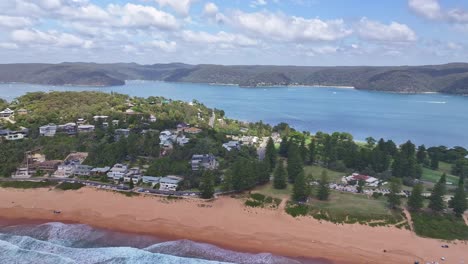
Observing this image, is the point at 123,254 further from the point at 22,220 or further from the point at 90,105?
the point at 90,105

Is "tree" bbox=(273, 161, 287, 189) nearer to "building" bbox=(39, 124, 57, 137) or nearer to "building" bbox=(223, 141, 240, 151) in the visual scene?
"building" bbox=(223, 141, 240, 151)

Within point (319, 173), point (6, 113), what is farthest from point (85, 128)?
point (319, 173)

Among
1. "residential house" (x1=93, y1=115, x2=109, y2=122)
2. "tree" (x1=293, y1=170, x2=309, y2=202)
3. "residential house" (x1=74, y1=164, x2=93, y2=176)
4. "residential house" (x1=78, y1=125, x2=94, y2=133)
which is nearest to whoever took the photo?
"tree" (x1=293, y1=170, x2=309, y2=202)

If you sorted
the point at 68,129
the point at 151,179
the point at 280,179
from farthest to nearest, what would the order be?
the point at 68,129 < the point at 151,179 < the point at 280,179

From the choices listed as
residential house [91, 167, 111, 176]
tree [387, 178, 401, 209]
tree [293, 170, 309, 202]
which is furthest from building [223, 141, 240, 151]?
tree [387, 178, 401, 209]

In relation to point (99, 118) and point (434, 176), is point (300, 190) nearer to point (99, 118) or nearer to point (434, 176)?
point (434, 176)
